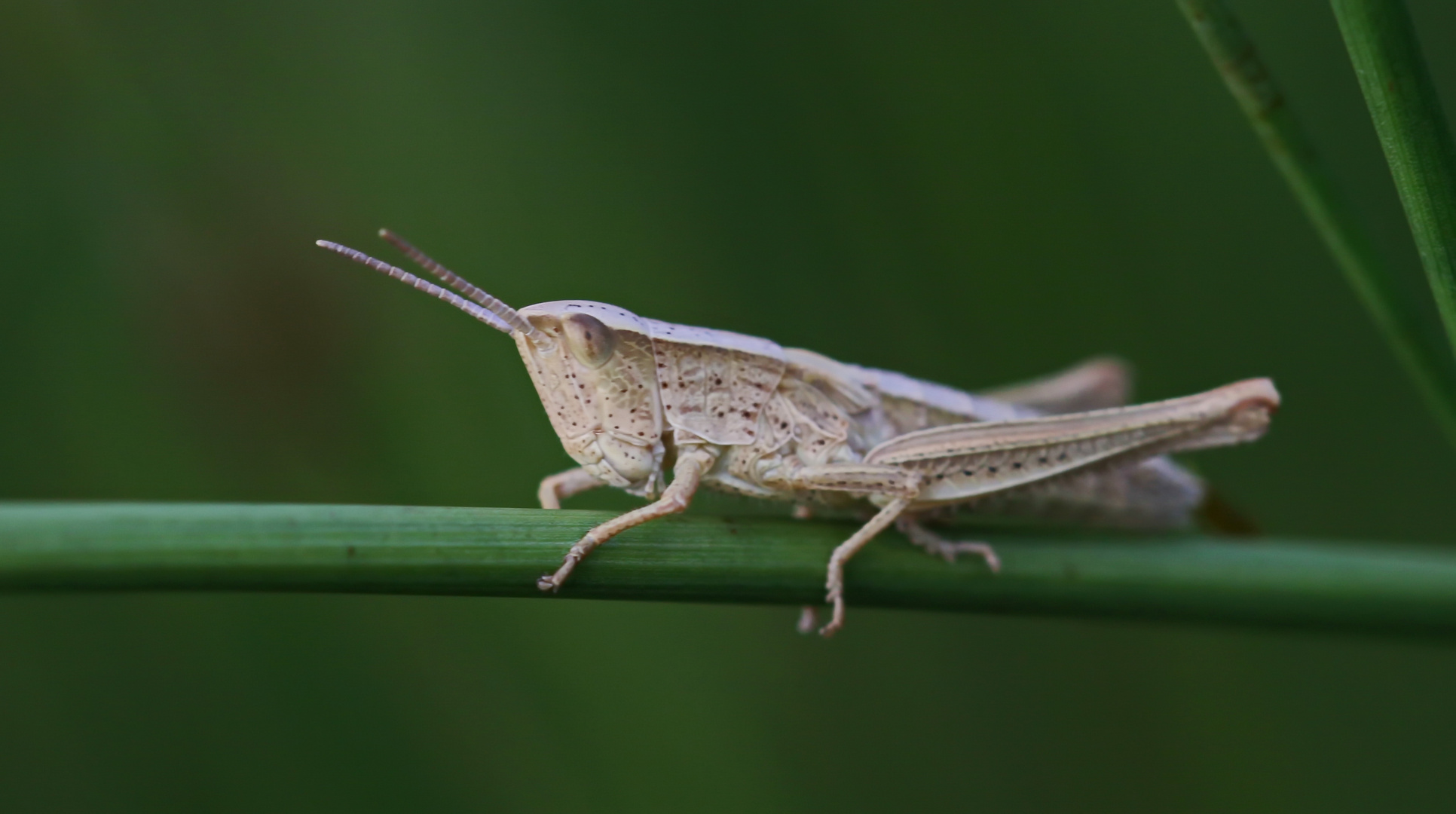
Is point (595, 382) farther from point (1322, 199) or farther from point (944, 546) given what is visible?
point (1322, 199)

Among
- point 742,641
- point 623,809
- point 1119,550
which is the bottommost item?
point 623,809

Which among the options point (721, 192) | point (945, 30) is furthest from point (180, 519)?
point (945, 30)

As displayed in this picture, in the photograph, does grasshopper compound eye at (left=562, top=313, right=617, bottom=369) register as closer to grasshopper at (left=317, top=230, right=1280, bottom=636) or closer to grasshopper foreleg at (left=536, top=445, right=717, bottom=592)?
grasshopper at (left=317, top=230, right=1280, bottom=636)

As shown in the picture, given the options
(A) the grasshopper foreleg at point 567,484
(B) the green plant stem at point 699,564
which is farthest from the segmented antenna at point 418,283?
(B) the green plant stem at point 699,564

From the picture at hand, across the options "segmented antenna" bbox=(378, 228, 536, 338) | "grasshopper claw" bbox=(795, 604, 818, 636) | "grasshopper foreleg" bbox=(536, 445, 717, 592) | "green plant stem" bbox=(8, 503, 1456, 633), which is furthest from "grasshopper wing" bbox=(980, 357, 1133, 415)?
"segmented antenna" bbox=(378, 228, 536, 338)

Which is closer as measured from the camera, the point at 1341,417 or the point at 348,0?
the point at 348,0

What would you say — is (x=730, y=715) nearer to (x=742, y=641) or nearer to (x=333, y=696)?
(x=742, y=641)

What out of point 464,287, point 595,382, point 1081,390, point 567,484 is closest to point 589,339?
point 595,382
